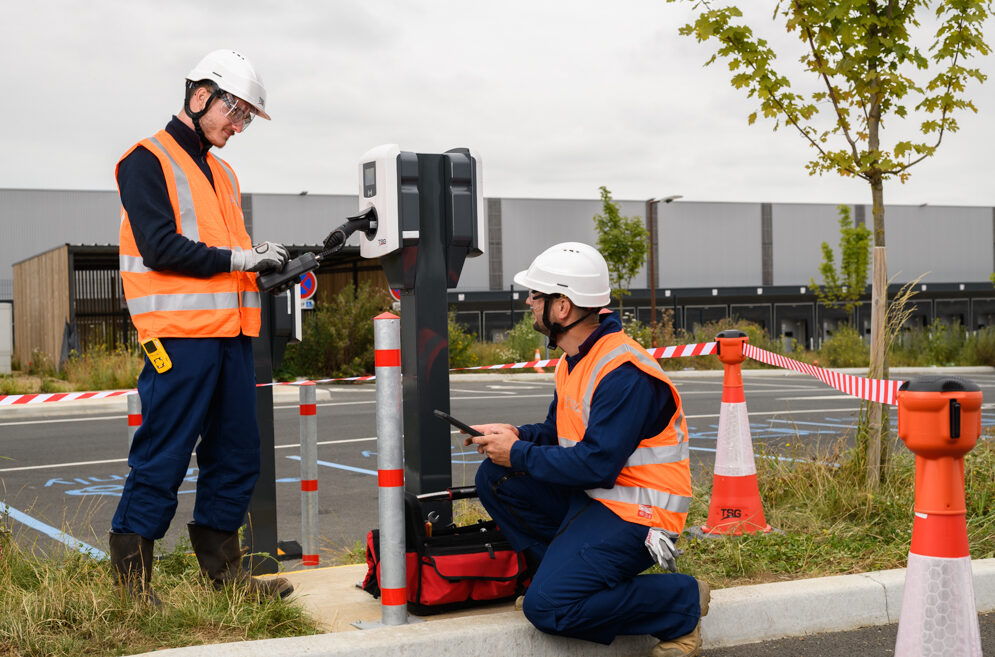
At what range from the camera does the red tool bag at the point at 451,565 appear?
3.96 metres

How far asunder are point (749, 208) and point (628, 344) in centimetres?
4529

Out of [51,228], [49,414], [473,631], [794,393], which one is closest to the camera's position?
[473,631]

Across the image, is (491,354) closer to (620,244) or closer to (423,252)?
(620,244)

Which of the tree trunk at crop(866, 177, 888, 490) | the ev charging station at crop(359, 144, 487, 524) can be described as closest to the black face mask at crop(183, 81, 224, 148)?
the ev charging station at crop(359, 144, 487, 524)

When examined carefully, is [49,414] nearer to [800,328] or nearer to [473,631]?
[473,631]

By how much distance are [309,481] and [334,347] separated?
16733 millimetres

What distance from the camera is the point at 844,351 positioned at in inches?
1065

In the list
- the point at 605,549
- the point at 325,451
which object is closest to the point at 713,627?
the point at 605,549

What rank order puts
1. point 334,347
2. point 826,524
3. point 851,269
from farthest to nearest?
point 851,269 < point 334,347 < point 826,524

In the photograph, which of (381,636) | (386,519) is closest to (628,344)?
(386,519)

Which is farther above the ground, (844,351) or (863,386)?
(863,386)

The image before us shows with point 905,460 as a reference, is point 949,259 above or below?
above

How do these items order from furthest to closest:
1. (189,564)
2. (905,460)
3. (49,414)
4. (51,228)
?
(51,228)
(49,414)
(905,460)
(189,564)

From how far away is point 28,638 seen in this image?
3.41 m
